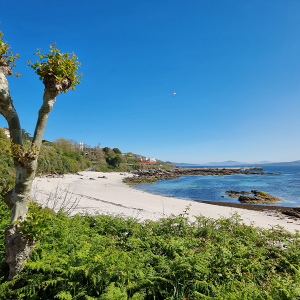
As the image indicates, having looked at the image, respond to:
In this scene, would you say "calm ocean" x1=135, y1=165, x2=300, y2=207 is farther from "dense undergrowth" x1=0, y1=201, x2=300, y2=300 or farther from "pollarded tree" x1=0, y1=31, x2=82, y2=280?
"pollarded tree" x1=0, y1=31, x2=82, y2=280

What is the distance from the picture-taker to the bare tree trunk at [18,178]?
2734 millimetres

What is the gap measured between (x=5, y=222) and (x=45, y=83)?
3.13 metres

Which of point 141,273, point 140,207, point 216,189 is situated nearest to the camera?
point 141,273

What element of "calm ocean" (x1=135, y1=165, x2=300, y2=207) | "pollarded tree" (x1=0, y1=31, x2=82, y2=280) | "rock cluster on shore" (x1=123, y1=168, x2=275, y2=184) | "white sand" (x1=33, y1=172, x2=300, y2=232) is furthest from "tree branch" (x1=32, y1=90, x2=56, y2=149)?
"rock cluster on shore" (x1=123, y1=168, x2=275, y2=184)

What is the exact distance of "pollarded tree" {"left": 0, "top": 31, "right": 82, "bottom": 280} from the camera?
9.03 ft

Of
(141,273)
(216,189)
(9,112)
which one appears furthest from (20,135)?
(216,189)

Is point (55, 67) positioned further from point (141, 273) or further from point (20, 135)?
point (141, 273)

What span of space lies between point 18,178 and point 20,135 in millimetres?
721

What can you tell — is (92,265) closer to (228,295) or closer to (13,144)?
(228,295)

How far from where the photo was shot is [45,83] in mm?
3213

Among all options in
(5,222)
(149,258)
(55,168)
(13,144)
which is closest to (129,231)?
(149,258)

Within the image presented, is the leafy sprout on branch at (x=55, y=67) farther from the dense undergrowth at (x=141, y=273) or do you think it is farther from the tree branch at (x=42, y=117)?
the dense undergrowth at (x=141, y=273)

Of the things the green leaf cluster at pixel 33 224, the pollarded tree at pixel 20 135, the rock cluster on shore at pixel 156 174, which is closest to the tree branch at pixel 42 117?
the pollarded tree at pixel 20 135

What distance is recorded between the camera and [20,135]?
3045 millimetres
